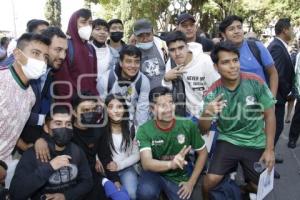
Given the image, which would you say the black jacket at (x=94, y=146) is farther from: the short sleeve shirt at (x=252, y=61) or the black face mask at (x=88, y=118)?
the short sleeve shirt at (x=252, y=61)

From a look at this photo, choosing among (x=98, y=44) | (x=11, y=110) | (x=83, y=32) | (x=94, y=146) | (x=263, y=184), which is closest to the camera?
(x=11, y=110)

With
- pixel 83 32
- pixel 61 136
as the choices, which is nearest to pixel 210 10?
pixel 83 32

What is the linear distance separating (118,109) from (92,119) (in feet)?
1.16

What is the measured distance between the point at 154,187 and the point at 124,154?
56 centimetres

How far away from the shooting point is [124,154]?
4.04 metres

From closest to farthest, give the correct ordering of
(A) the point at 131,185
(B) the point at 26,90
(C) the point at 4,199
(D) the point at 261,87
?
1. (C) the point at 4,199
2. (B) the point at 26,90
3. (D) the point at 261,87
4. (A) the point at 131,185

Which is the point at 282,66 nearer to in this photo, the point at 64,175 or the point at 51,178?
the point at 64,175

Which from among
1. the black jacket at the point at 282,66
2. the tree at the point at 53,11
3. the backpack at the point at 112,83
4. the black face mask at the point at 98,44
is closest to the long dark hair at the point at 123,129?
the backpack at the point at 112,83

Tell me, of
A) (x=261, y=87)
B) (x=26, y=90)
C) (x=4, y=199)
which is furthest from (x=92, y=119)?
(x=261, y=87)

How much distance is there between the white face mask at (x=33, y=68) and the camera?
3148mm

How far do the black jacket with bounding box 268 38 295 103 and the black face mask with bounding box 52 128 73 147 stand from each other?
3325 millimetres

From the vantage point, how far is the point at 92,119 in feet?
12.2

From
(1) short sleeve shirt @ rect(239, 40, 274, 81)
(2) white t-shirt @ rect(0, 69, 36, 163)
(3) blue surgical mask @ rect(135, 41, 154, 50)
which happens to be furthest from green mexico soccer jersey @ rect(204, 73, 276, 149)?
(2) white t-shirt @ rect(0, 69, 36, 163)

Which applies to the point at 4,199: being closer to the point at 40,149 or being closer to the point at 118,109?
the point at 40,149
